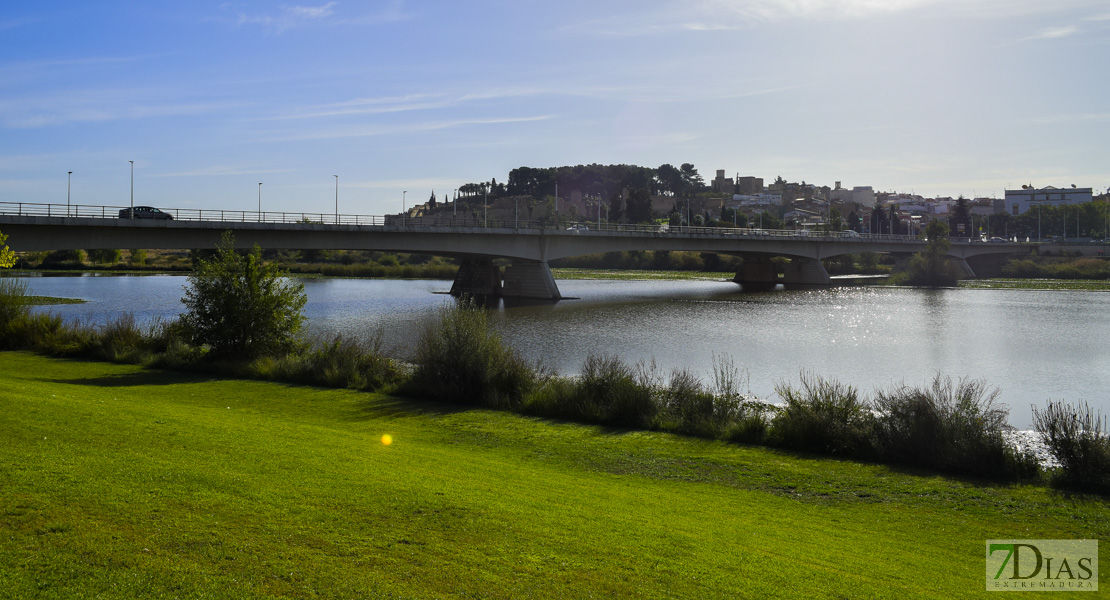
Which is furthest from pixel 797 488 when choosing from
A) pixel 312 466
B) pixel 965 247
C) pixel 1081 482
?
pixel 965 247

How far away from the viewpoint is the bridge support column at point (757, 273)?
289ft

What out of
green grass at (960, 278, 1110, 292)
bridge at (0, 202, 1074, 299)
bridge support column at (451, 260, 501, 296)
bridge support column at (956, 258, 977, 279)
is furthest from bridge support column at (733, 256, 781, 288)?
bridge support column at (451, 260, 501, 296)

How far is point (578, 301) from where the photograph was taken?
197 feet

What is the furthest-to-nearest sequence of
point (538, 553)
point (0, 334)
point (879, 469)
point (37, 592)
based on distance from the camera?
1. point (0, 334)
2. point (879, 469)
3. point (538, 553)
4. point (37, 592)

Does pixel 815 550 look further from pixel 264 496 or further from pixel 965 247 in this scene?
pixel 965 247

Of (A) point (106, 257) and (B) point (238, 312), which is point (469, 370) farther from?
(A) point (106, 257)

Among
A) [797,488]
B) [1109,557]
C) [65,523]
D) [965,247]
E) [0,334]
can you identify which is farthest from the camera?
[965,247]

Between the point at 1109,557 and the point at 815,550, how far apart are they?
130 inches

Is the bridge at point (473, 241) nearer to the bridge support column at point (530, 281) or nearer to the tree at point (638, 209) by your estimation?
the bridge support column at point (530, 281)

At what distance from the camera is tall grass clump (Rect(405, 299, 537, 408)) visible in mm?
18391

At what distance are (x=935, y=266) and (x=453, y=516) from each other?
8892cm

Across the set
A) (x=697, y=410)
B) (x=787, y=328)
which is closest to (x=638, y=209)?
(x=787, y=328)

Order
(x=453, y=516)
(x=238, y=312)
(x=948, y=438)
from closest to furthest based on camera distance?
(x=453, y=516)
(x=948, y=438)
(x=238, y=312)

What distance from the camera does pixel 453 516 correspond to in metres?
8.03
